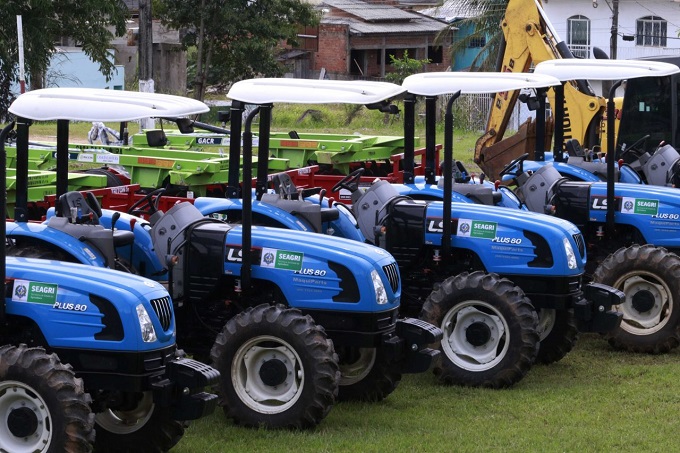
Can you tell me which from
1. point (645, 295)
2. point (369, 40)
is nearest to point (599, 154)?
point (645, 295)

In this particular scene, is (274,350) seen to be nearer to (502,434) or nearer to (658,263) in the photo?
(502,434)

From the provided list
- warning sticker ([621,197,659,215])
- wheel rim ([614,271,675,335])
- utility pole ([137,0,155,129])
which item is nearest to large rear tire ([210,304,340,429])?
wheel rim ([614,271,675,335])

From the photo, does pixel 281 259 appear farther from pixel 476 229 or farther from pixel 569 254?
pixel 569 254

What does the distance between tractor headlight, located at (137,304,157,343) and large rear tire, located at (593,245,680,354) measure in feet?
17.7

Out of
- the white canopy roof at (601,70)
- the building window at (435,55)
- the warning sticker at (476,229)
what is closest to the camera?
the warning sticker at (476,229)

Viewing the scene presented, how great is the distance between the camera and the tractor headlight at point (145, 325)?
23.2 feet

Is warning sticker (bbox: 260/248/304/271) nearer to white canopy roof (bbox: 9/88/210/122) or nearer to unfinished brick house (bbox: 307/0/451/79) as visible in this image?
white canopy roof (bbox: 9/88/210/122)

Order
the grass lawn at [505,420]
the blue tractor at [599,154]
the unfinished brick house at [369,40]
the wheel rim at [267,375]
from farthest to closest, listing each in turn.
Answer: the unfinished brick house at [369,40], the blue tractor at [599,154], the wheel rim at [267,375], the grass lawn at [505,420]

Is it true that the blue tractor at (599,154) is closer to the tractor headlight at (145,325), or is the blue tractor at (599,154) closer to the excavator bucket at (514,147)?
the excavator bucket at (514,147)

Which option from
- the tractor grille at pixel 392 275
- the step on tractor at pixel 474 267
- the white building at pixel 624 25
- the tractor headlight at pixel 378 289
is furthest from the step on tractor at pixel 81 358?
the white building at pixel 624 25

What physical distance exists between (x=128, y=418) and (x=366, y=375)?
6.96 ft

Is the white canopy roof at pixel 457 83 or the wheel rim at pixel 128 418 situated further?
the white canopy roof at pixel 457 83

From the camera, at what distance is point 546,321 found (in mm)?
10703

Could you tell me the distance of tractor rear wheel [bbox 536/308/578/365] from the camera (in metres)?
10.6
